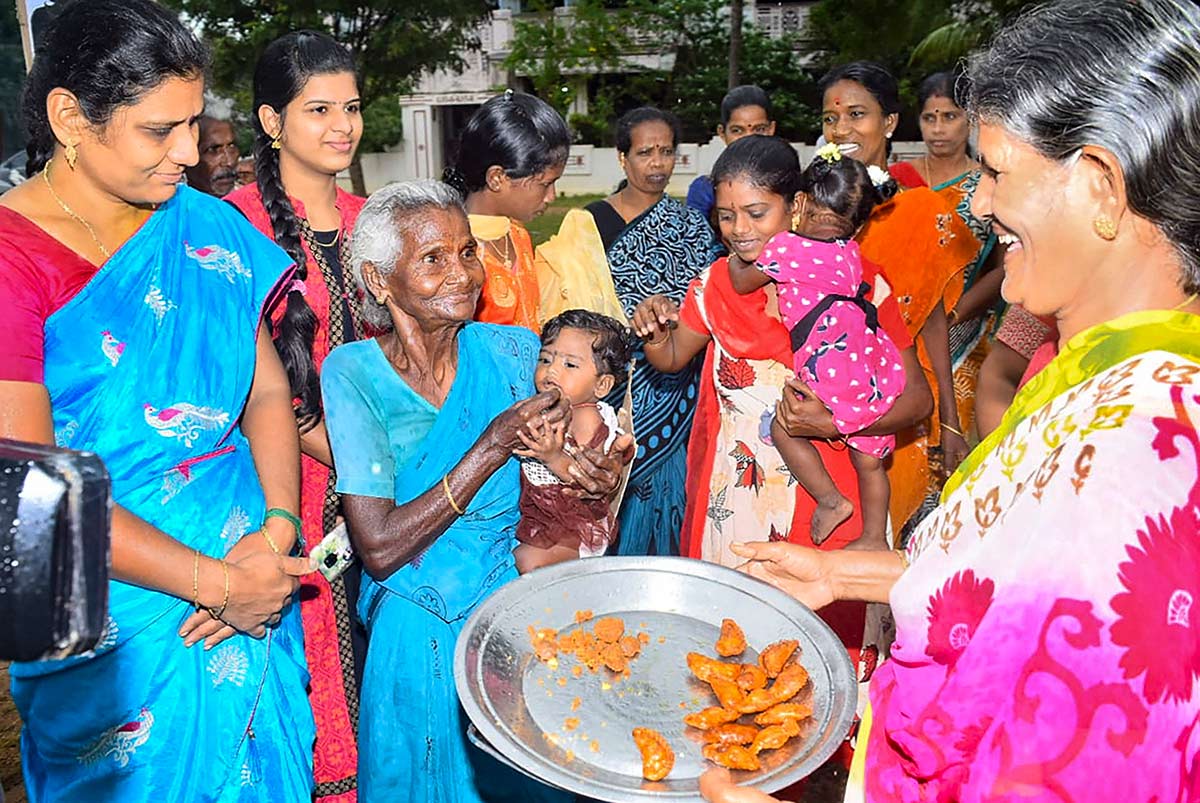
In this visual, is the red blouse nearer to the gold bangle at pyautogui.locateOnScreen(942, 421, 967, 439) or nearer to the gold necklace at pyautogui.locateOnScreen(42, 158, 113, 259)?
the gold necklace at pyautogui.locateOnScreen(42, 158, 113, 259)

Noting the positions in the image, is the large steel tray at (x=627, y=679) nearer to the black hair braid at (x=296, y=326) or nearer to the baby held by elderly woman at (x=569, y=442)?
the baby held by elderly woman at (x=569, y=442)

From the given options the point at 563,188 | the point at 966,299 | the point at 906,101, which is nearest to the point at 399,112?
the point at 563,188

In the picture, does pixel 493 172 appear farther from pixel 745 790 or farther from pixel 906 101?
pixel 906 101

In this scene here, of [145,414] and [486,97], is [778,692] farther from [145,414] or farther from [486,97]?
[486,97]

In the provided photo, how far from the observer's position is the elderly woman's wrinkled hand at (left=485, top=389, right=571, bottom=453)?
263cm

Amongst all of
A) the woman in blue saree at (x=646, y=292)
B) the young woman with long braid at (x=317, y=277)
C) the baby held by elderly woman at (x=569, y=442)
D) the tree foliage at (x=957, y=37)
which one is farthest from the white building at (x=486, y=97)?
the baby held by elderly woman at (x=569, y=442)

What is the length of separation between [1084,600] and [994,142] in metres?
0.73

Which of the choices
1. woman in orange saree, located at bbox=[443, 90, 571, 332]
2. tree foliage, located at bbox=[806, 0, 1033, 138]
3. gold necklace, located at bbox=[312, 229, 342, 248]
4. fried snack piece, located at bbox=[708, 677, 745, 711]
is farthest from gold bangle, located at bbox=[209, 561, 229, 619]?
tree foliage, located at bbox=[806, 0, 1033, 138]

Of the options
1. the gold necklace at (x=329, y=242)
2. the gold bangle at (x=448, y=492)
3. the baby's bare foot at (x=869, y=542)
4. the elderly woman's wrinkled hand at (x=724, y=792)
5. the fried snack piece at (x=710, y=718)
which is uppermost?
the gold necklace at (x=329, y=242)

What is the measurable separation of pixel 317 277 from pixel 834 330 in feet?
5.74

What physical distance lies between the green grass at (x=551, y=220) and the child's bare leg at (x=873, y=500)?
11.2 m

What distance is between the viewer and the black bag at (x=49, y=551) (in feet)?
2.61

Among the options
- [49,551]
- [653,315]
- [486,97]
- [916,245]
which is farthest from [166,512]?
[486,97]

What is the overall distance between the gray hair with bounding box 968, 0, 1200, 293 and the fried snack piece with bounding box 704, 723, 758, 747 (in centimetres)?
114
